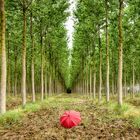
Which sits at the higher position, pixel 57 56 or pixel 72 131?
pixel 57 56

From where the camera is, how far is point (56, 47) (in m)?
39.5

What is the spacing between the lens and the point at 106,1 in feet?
81.3

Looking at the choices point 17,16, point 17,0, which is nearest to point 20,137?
point 17,0

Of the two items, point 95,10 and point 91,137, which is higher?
point 95,10

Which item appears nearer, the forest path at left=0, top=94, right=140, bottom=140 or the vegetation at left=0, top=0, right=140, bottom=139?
the forest path at left=0, top=94, right=140, bottom=140

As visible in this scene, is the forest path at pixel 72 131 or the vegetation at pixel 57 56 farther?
the vegetation at pixel 57 56

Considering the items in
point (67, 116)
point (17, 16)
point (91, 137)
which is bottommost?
point (91, 137)

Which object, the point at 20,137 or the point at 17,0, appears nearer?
the point at 20,137

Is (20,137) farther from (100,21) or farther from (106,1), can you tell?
(100,21)

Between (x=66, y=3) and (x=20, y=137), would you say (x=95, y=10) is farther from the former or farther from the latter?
(x=20, y=137)

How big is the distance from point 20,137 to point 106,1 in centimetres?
1735

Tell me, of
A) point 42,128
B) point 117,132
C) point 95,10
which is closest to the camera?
point 117,132

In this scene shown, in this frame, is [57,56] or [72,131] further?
[57,56]

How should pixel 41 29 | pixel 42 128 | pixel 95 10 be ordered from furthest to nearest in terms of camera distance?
1. pixel 41 29
2. pixel 95 10
3. pixel 42 128
